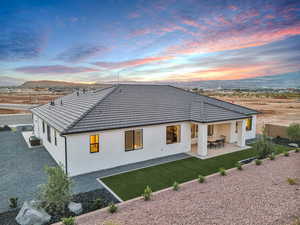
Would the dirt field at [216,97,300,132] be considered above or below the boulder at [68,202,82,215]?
above

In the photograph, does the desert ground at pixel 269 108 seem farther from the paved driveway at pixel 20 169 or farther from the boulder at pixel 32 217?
the boulder at pixel 32 217

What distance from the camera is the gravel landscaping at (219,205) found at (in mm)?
5359

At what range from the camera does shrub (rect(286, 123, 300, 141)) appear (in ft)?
50.8

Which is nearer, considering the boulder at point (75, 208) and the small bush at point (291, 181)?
the boulder at point (75, 208)

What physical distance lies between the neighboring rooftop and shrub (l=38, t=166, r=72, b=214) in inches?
125

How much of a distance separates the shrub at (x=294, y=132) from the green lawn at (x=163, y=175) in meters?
6.62

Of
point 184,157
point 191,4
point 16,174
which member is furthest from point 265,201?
point 191,4

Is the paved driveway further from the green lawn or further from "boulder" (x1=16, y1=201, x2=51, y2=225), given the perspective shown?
the green lawn

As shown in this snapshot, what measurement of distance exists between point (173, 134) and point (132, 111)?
349cm

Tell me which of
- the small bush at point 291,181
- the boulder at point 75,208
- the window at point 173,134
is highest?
the window at point 173,134

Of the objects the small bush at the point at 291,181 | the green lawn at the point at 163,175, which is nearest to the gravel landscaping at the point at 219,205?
the small bush at the point at 291,181

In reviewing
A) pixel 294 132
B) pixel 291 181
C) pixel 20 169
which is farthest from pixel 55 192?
pixel 294 132

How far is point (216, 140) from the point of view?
1435 centimetres

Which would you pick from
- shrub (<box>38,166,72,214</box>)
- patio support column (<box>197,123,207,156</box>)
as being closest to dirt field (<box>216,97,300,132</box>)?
patio support column (<box>197,123,207,156</box>)
